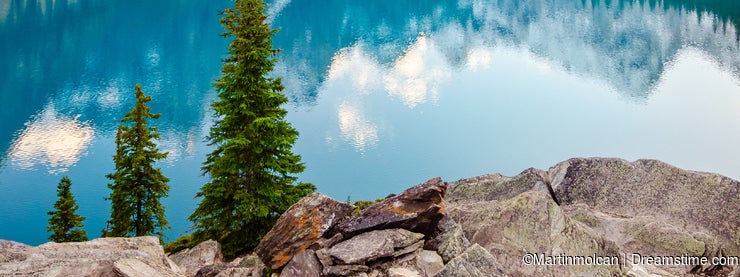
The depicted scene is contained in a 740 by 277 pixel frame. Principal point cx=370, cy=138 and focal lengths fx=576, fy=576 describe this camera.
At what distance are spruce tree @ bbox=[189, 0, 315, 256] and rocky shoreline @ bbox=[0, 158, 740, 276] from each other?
16.1 feet

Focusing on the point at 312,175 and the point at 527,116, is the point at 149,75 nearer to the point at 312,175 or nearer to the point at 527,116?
the point at 312,175

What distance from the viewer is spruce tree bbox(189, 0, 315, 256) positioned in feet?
81.0

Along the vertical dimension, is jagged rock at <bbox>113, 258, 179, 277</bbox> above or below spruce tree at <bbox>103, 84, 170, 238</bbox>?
below

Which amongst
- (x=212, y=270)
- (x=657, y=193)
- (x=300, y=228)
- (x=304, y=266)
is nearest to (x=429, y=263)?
(x=304, y=266)

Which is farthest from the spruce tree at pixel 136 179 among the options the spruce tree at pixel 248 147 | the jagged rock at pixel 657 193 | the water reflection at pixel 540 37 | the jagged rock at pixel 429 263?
the water reflection at pixel 540 37

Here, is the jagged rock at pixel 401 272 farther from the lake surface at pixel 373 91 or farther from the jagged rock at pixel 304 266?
the lake surface at pixel 373 91

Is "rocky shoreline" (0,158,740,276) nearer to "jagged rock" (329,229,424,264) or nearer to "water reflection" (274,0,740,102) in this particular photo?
"jagged rock" (329,229,424,264)

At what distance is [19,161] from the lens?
66188 mm

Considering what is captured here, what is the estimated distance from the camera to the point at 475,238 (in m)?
16.2

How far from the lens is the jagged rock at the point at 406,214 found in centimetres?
1593

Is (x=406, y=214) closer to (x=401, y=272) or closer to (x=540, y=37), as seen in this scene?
(x=401, y=272)

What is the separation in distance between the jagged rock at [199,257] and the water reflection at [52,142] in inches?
1941

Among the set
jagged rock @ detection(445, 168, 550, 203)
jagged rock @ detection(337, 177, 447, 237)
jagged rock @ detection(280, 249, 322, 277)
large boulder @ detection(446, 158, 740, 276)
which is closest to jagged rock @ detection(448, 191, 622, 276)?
large boulder @ detection(446, 158, 740, 276)

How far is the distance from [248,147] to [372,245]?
11.6m
